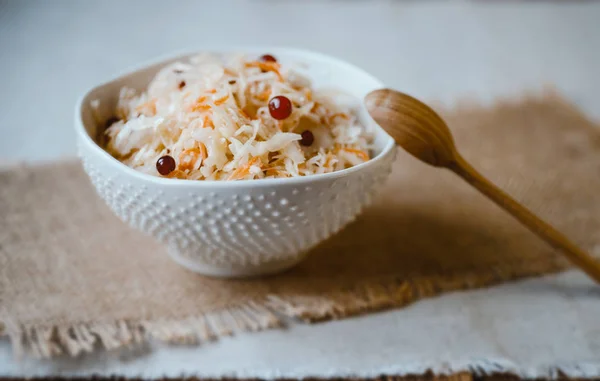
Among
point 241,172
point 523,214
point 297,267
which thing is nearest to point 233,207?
point 241,172

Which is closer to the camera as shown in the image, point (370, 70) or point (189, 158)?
point (189, 158)

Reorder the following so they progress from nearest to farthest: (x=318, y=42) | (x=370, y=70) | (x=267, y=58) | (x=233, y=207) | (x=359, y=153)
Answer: (x=233, y=207), (x=359, y=153), (x=267, y=58), (x=370, y=70), (x=318, y=42)

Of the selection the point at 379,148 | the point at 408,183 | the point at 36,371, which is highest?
the point at 379,148

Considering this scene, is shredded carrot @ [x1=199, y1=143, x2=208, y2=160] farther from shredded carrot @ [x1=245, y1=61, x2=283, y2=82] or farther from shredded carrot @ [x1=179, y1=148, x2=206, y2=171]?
shredded carrot @ [x1=245, y1=61, x2=283, y2=82]

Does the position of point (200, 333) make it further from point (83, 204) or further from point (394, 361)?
point (83, 204)

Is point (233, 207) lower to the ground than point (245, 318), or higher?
higher

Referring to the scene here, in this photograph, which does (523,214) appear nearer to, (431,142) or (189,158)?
(431,142)

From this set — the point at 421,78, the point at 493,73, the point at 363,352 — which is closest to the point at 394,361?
the point at 363,352

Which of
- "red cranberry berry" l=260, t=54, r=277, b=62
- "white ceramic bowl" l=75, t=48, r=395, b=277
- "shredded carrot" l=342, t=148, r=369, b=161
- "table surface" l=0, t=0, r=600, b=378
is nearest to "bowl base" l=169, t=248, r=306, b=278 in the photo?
"white ceramic bowl" l=75, t=48, r=395, b=277
